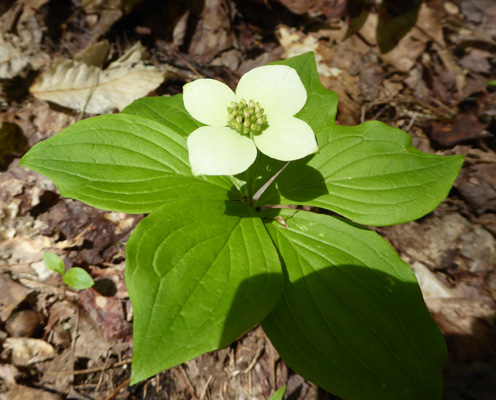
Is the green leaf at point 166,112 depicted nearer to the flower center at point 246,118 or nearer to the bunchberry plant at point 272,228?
the bunchberry plant at point 272,228

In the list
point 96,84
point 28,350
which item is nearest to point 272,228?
point 28,350

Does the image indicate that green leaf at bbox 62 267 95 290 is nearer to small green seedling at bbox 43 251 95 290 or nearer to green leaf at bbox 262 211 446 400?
small green seedling at bbox 43 251 95 290

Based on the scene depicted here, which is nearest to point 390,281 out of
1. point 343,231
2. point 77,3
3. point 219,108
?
point 343,231

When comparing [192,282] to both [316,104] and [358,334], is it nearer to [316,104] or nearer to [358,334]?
[358,334]

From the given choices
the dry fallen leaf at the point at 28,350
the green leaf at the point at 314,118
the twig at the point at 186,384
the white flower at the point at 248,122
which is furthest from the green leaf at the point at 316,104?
the dry fallen leaf at the point at 28,350

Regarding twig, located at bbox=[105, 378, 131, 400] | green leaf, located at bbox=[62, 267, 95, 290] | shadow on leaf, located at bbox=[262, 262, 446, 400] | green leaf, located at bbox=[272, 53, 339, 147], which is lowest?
twig, located at bbox=[105, 378, 131, 400]

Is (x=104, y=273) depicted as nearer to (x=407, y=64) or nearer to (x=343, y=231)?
(x=343, y=231)

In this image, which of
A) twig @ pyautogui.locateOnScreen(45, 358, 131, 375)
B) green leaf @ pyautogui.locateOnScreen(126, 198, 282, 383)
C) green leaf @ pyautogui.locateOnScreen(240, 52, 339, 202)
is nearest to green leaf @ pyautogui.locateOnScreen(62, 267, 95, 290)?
twig @ pyautogui.locateOnScreen(45, 358, 131, 375)
